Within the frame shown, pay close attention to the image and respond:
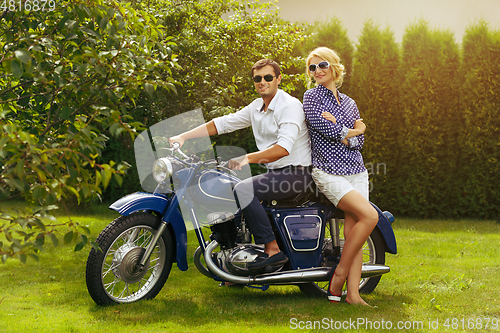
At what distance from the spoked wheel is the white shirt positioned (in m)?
0.68

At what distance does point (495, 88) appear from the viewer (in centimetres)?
726

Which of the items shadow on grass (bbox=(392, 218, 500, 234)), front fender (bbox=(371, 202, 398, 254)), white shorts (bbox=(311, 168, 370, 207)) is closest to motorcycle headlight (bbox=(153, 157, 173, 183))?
white shorts (bbox=(311, 168, 370, 207))

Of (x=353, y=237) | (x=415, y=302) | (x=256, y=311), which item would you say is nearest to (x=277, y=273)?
(x=256, y=311)

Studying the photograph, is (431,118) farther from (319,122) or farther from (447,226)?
(319,122)

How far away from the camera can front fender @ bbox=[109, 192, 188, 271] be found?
3.16 m

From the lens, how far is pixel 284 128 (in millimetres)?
3203

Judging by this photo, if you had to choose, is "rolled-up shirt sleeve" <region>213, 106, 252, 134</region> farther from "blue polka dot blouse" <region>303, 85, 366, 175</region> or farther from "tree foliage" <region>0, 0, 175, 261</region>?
"tree foliage" <region>0, 0, 175, 261</region>

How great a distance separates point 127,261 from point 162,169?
705 mm

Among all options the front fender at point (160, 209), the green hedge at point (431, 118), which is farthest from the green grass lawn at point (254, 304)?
the green hedge at point (431, 118)

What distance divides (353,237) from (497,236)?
12.3 ft

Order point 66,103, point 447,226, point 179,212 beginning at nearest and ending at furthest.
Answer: point 66,103, point 179,212, point 447,226

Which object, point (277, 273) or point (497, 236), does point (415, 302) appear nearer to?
point (277, 273)

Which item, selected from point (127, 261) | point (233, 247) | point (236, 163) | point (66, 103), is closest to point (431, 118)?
point (233, 247)

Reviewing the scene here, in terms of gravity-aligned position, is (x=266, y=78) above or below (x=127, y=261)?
above
